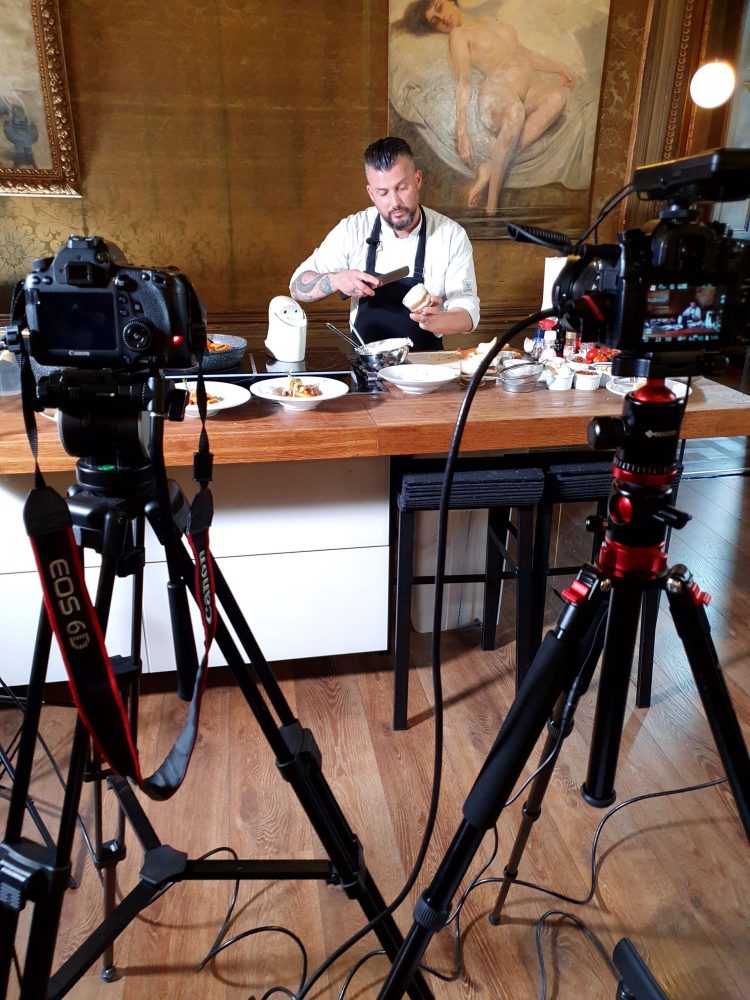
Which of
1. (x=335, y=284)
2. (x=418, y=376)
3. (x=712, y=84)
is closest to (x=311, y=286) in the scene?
(x=335, y=284)

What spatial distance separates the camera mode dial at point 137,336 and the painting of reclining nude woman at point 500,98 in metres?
3.23

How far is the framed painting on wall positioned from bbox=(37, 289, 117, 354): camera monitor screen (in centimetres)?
312

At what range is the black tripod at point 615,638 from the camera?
80cm

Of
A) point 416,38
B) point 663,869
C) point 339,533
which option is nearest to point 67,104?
point 416,38

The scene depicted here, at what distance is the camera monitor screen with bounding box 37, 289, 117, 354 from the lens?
0.76 metres

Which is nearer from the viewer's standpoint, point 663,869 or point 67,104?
point 663,869

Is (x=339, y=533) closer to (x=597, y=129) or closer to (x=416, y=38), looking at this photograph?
(x=416, y=38)

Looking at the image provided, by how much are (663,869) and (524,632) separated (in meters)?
0.58

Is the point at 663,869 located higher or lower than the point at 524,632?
lower

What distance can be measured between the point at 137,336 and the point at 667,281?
0.55 m

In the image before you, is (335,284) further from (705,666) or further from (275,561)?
(705,666)

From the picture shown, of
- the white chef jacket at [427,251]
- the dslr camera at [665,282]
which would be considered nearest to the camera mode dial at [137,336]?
the dslr camera at [665,282]

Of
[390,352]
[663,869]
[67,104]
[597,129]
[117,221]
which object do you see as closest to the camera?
[663,869]

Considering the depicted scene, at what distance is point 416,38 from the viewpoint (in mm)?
3414
